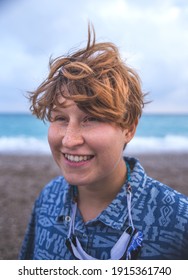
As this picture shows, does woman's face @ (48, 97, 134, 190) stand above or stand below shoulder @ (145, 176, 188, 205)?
above

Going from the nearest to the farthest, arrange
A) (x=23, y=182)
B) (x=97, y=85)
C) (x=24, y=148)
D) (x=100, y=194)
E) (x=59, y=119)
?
(x=97, y=85) → (x=59, y=119) → (x=100, y=194) → (x=23, y=182) → (x=24, y=148)

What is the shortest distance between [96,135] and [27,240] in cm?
100

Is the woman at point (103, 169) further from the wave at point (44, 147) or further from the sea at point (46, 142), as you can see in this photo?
the wave at point (44, 147)

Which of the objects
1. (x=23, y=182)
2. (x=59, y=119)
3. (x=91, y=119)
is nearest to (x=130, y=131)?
(x=91, y=119)

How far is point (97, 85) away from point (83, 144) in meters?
0.26

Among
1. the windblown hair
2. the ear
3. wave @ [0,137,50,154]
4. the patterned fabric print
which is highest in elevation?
wave @ [0,137,50,154]

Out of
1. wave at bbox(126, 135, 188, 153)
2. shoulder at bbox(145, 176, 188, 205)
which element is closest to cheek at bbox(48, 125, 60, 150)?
shoulder at bbox(145, 176, 188, 205)

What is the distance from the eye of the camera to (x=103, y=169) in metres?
1.41

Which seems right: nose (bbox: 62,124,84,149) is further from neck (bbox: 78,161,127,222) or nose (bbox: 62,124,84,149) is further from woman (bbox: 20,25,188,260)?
neck (bbox: 78,161,127,222)

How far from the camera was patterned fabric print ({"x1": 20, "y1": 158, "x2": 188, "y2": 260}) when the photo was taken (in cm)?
145

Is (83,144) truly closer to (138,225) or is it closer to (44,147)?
(138,225)

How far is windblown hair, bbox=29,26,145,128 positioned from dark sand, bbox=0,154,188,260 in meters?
2.80

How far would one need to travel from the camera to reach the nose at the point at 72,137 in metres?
1.35
